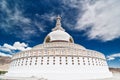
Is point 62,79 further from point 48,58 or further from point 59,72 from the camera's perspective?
point 48,58

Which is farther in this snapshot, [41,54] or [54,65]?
[41,54]

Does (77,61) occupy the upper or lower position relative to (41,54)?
lower

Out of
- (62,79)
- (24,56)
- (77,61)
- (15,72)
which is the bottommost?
(62,79)

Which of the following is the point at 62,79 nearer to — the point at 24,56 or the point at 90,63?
the point at 90,63

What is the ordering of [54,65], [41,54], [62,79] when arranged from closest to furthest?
[62,79] < [54,65] < [41,54]

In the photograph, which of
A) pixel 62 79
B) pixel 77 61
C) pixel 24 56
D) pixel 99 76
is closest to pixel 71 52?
pixel 77 61

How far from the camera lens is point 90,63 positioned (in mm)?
26969

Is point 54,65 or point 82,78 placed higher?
point 54,65

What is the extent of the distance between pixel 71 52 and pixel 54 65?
183 inches

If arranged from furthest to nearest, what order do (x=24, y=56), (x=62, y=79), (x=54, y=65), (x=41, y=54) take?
(x=24, y=56)
(x=41, y=54)
(x=54, y=65)
(x=62, y=79)

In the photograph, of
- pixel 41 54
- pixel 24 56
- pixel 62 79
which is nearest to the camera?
pixel 62 79

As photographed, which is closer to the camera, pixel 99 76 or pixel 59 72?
pixel 59 72

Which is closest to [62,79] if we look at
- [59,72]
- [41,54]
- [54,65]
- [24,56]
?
[59,72]

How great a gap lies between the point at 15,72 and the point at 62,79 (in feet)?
37.6
